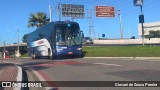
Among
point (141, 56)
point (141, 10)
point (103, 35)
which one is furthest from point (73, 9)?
point (141, 56)

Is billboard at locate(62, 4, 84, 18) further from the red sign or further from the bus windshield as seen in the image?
the bus windshield

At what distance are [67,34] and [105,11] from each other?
41594 millimetres

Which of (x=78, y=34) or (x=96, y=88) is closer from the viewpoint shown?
(x=96, y=88)

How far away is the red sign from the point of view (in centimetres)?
7594

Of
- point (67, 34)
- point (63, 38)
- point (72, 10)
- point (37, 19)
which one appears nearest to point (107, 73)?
point (67, 34)

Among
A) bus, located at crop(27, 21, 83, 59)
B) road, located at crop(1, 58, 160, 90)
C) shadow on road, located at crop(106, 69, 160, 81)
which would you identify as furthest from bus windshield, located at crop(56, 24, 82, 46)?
shadow on road, located at crop(106, 69, 160, 81)

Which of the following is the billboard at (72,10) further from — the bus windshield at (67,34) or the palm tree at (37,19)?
the bus windshield at (67,34)

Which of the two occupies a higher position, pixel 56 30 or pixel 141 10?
pixel 141 10

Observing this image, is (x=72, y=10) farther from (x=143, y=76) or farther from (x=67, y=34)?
(x=143, y=76)

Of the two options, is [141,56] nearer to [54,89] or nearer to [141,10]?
[141,10]

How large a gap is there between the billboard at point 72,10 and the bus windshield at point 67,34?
4382 cm

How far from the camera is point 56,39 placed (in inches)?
1425

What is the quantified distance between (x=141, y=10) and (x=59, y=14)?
3013 cm

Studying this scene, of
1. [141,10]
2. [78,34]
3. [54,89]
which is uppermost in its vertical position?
[141,10]
